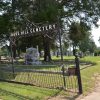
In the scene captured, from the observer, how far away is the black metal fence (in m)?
12.4

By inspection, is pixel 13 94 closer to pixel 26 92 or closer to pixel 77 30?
pixel 26 92

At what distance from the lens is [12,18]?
33812 millimetres

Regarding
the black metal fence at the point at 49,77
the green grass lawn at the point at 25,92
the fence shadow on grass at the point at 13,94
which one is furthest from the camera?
the black metal fence at the point at 49,77

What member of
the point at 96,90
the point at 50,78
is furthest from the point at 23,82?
the point at 96,90

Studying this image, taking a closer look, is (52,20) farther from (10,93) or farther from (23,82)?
(10,93)

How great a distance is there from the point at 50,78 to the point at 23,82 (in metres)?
1.32

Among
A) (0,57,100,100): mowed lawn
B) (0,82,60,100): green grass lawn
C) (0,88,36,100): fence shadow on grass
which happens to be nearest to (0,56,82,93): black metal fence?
(0,57,100,100): mowed lawn

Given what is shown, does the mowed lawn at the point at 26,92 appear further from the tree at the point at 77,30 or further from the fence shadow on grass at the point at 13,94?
the tree at the point at 77,30

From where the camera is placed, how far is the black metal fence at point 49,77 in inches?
490

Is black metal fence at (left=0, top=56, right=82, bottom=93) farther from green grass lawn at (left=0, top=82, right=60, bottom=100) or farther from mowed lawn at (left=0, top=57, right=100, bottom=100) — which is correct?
green grass lawn at (left=0, top=82, right=60, bottom=100)

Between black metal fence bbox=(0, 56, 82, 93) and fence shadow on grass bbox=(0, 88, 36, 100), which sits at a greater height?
black metal fence bbox=(0, 56, 82, 93)

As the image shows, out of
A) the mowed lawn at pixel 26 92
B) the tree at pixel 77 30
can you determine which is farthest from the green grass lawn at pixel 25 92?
the tree at pixel 77 30

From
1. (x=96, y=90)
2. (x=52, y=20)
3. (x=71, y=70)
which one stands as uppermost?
(x=52, y=20)

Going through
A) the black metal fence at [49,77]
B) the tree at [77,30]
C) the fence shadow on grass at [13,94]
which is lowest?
the fence shadow on grass at [13,94]
